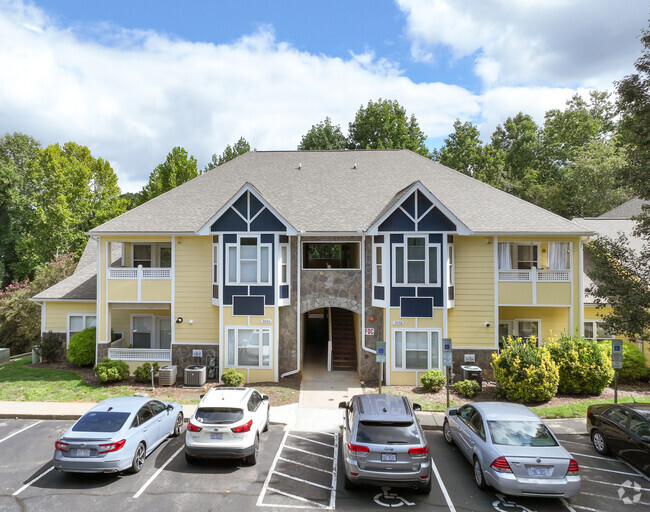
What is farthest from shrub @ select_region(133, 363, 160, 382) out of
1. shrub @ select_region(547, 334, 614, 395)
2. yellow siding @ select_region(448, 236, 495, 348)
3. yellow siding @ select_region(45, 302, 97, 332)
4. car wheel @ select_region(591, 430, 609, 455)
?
shrub @ select_region(547, 334, 614, 395)

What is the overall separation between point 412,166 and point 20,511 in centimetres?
2244

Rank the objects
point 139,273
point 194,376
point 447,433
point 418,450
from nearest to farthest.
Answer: point 418,450, point 447,433, point 194,376, point 139,273

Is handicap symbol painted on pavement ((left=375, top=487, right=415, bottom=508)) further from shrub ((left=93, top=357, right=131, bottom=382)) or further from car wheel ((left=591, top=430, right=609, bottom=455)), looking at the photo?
shrub ((left=93, top=357, right=131, bottom=382))

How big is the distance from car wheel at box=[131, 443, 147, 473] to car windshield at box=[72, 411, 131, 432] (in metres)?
0.80

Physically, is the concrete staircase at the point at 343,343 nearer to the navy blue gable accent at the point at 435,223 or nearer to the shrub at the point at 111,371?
the navy blue gable accent at the point at 435,223

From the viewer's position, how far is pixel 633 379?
63.1ft

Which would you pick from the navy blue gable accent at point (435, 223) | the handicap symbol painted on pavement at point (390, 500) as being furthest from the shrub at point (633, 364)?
the handicap symbol painted on pavement at point (390, 500)

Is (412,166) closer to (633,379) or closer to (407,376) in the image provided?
(407,376)

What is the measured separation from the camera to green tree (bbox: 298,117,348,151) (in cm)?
4975

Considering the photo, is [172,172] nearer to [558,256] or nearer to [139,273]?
[139,273]

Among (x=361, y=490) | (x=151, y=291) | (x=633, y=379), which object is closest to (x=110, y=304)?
(x=151, y=291)

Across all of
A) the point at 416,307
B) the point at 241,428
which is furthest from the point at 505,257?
the point at 241,428

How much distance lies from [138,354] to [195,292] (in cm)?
396

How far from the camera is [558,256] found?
19594 mm
